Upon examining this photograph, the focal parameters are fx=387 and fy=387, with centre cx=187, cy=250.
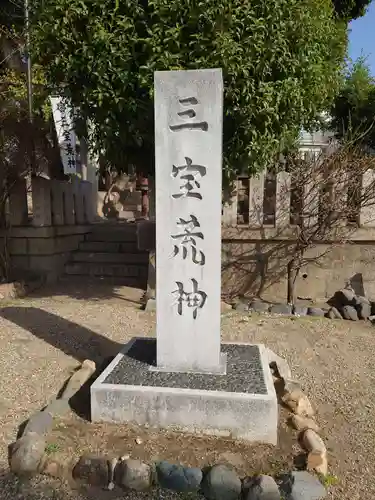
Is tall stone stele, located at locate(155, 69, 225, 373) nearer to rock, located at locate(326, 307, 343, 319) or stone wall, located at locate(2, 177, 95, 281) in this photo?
rock, located at locate(326, 307, 343, 319)

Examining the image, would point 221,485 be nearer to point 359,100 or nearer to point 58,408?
point 58,408

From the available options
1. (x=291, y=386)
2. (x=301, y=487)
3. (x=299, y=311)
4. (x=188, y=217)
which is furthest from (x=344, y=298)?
(x=301, y=487)

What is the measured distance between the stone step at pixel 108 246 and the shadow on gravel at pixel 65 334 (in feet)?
9.51

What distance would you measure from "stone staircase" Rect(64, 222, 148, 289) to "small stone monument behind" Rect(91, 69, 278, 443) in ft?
13.0

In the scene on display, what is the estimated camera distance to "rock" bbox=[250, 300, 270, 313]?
5.86 m

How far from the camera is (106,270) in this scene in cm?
748

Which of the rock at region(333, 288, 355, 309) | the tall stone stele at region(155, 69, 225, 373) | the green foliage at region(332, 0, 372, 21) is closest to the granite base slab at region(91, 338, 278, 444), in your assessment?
the tall stone stele at region(155, 69, 225, 373)

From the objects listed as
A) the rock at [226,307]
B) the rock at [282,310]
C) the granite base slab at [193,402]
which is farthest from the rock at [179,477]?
the rock at [282,310]

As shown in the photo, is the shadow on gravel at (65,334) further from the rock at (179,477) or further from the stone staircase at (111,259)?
the stone staircase at (111,259)

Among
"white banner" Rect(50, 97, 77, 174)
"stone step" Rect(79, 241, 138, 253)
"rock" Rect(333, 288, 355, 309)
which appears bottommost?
"rock" Rect(333, 288, 355, 309)

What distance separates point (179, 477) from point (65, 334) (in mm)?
2756

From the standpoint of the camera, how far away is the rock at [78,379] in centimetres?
313

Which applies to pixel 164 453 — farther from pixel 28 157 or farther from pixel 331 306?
pixel 28 157

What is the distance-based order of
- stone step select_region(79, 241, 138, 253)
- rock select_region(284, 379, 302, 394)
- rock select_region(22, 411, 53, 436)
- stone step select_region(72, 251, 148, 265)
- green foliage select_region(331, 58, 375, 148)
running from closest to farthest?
rock select_region(22, 411, 53, 436), rock select_region(284, 379, 302, 394), stone step select_region(72, 251, 148, 265), stone step select_region(79, 241, 138, 253), green foliage select_region(331, 58, 375, 148)
